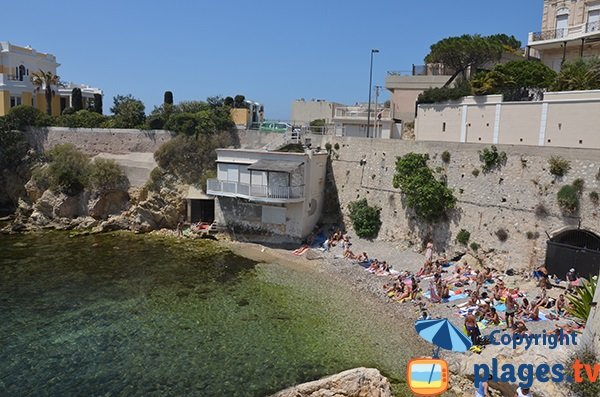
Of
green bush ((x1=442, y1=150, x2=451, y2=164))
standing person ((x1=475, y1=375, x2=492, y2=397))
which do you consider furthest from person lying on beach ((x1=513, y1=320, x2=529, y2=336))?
green bush ((x1=442, y1=150, x2=451, y2=164))

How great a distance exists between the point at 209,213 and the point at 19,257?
455 inches

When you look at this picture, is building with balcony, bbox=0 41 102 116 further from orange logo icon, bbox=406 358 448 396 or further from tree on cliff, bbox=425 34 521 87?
orange logo icon, bbox=406 358 448 396

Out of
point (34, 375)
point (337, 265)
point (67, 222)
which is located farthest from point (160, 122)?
point (34, 375)

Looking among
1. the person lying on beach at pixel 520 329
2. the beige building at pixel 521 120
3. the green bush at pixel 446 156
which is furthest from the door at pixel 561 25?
the person lying on beach at pixel 520 329

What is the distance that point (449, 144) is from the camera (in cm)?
2466

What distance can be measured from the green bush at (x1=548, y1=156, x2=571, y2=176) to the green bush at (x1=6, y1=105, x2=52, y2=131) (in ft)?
119

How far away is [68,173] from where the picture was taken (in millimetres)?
32719

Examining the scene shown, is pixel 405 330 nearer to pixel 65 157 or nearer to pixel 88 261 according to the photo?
pixel 88 261

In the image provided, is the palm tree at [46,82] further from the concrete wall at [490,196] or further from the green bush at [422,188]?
the green bush at [422,188]

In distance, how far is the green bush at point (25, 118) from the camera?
3734 centimetres

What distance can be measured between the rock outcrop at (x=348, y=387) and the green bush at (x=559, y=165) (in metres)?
13.0

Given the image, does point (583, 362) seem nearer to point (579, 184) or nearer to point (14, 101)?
point (579, 184)

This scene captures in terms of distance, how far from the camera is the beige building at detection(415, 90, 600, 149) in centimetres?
2231

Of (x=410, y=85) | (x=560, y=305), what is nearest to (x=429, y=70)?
(x=410, y=85)
